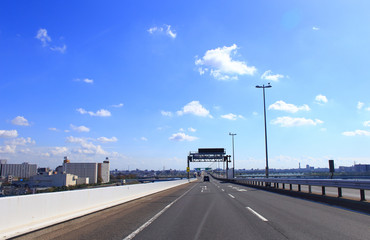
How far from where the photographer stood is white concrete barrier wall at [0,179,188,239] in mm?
6699

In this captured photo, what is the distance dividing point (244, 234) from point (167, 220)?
345 cm

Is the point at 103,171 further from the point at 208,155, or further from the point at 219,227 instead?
the point at 219,227

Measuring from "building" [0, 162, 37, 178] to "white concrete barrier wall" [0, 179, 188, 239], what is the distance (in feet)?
123

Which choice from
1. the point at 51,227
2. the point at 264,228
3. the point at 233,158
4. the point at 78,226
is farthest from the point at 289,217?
the point at 233,158

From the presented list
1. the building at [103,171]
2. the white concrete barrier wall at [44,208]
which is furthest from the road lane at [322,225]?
the building at [103,171]

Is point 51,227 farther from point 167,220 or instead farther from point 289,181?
point 289,181

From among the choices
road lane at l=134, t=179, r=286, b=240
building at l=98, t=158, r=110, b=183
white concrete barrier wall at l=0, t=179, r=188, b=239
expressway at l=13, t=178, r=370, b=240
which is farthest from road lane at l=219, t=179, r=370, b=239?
building at l=98, t=158, r=110, b=183

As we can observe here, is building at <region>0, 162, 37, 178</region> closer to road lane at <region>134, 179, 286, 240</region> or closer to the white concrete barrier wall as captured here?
the white concrete barrier wall

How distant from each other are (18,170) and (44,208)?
163ft

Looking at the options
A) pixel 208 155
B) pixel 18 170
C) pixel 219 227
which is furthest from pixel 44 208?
pixel 208 155

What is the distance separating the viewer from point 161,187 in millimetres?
30406

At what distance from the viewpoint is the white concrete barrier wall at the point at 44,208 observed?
6.70 metres

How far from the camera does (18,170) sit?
4994cm

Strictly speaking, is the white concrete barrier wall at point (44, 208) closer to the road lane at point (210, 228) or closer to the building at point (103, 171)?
the road lane at point (210, 228)
